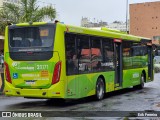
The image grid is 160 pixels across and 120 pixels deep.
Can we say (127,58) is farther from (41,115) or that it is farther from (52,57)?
(41,115)

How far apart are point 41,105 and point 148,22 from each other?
4427 inches

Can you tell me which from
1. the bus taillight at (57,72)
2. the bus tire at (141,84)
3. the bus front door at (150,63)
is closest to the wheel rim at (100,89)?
the bus taillight at (57,72)

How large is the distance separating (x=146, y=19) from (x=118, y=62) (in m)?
108

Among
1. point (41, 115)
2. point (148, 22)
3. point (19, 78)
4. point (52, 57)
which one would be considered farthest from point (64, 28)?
point (148, 22)

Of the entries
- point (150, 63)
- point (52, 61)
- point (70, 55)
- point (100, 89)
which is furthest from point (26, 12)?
point (52, 61)

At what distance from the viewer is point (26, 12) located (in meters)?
33.8

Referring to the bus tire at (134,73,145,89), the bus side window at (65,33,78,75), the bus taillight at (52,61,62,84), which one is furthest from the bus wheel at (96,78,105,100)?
the bus tire at (134,73,145,89)

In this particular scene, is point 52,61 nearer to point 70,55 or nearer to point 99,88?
point 70,55

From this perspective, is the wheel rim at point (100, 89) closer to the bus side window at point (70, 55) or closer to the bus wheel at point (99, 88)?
the bus wheel at point (99, 88)

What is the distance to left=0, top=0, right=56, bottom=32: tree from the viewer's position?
33.8 meters

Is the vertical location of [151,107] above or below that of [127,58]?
below

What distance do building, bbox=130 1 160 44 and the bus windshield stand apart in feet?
357

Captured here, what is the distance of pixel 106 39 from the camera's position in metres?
17.9

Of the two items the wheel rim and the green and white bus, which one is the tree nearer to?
the wheel rim
